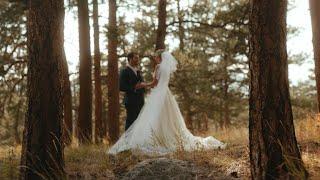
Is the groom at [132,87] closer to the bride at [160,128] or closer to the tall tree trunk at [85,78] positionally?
the bride at [160,128]

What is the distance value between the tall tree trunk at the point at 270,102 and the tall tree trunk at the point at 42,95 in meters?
2.64

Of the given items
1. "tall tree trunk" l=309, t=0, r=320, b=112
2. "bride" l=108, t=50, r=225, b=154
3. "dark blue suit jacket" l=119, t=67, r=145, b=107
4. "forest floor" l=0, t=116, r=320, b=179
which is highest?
"tall tree trunk" l=309, t=0, r=320, b=112

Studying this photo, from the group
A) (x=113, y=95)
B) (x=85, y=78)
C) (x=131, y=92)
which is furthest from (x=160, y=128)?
(x=113, y=95)

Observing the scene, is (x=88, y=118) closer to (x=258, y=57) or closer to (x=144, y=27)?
(x=258, y=57)

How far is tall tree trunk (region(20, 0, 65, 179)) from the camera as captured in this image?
6.47 metres

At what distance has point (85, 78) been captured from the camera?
1354 cm

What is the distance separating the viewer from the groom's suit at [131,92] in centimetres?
1058

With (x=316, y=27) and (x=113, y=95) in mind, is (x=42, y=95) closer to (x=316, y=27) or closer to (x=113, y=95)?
(x=316, y=27)

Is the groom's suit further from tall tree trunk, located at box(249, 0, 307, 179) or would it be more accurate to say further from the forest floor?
tall tree trunk, located at box(249, 0, 307, 179)

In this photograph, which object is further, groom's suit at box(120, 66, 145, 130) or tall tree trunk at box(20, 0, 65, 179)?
groom's suit at box(120, 66, 145, 130)

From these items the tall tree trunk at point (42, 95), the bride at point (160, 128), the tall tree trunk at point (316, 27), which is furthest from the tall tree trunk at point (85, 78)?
the tall tree trunk at point (42, 95)

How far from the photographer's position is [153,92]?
10.9 metres

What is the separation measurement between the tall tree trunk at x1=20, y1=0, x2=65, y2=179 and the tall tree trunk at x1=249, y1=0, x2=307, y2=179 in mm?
2636

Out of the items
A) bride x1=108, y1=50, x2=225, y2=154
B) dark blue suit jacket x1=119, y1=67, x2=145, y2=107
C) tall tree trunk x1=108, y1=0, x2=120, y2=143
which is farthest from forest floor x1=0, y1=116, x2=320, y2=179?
Answer: tall tree trunk x1=108, y1=0, x2=120, y2=143
